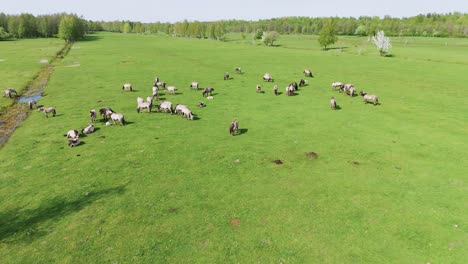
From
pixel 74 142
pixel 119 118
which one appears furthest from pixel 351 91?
pixel 74 142

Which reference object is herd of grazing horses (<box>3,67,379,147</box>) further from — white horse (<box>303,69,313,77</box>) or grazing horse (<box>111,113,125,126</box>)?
white horse (<box>303,69,313,77</box>)

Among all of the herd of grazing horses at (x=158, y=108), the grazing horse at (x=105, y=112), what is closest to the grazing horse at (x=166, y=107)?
the herd of grazing horses at (x=158, y=108)

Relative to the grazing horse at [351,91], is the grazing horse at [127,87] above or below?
below

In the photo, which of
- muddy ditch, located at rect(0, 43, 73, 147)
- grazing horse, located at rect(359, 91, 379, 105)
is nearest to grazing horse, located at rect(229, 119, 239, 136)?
grazing horse, located at rect(359, 91, 379, 105)

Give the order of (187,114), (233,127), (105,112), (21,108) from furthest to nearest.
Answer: (21,108) → (187,114) → (105,112) → (233,127)

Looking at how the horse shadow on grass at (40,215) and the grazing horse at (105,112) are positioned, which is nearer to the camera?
the horse shadow on grass at (40,215)

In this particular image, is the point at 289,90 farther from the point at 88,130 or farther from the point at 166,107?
the point at 88,130

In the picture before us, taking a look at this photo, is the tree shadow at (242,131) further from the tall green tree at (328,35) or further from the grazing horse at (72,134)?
the tall green tree at (328,35)
